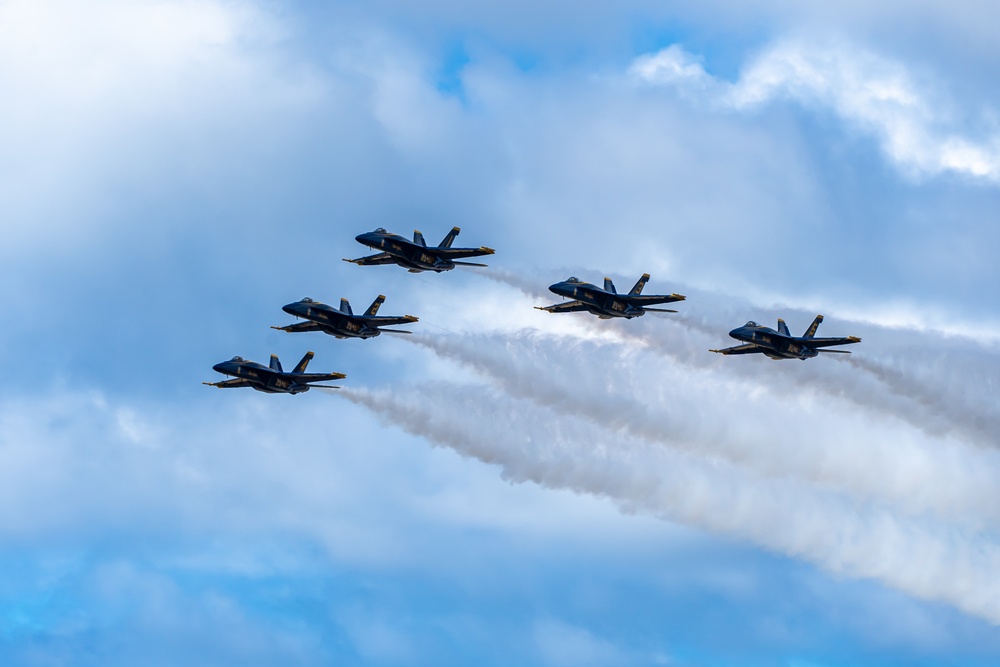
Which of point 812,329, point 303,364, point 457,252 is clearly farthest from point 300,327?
point 812,329

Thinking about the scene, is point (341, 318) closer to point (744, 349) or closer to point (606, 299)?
point (606, 299)

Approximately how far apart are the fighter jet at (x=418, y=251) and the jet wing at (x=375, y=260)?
22.9 inches

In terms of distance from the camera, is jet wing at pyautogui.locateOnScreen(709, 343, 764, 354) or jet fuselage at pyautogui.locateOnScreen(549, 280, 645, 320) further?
jet wing at pyautogui.locateOnScreen(709, 343, 764, 354)

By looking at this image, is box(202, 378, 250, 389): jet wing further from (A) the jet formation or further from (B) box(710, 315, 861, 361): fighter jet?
(B) box(710, 315, 861, 361): fighter jet

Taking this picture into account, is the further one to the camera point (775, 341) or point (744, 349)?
point (744, 349)

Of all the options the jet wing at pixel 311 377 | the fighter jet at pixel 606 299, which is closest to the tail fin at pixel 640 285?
the fighter jet at pixel 606 299

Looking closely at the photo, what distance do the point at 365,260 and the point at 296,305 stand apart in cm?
735

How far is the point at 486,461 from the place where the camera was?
113 m

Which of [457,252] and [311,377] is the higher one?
[457,252]

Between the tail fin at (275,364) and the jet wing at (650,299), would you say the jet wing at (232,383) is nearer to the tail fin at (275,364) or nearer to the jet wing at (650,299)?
the tail fin at (275,364)

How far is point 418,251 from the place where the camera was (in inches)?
4321

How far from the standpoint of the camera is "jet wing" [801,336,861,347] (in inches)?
4183

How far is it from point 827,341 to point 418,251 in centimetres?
2739

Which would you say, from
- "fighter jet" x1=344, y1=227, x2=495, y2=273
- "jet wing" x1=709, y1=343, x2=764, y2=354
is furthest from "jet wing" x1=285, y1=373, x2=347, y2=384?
"jet wing" x1=709, y1=343, x2=764, y2=354
